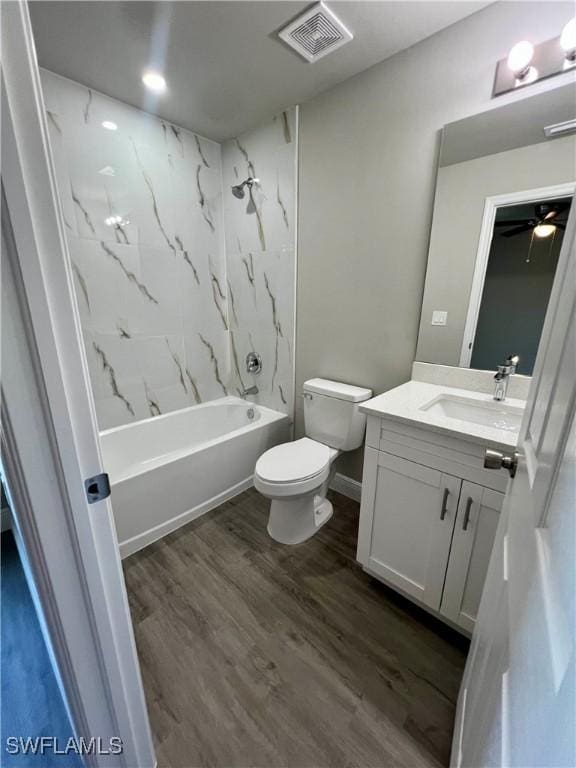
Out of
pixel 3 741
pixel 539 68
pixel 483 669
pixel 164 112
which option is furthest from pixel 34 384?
pixel 164 112

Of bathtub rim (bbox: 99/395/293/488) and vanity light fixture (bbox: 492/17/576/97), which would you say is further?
bathtub rim (bbox: 99/395/293/488)

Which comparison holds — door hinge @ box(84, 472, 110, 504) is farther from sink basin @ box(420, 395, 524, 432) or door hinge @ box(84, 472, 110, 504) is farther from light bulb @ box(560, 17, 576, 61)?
light bulb @ box(560, 17, 576, 61)

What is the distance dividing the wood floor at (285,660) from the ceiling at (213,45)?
2.49 meters

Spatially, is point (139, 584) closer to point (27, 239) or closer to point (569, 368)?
point (27, 239)

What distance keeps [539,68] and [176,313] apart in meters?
2.32

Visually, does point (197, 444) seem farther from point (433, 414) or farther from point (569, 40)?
point (569, 40)

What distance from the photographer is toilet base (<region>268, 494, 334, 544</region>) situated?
178 centimetres

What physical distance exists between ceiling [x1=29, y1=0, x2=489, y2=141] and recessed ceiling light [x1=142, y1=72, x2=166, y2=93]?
35 millimetres

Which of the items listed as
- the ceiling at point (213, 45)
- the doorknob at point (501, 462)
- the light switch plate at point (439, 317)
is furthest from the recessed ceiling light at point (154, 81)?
the doorknob at point (501, 462)

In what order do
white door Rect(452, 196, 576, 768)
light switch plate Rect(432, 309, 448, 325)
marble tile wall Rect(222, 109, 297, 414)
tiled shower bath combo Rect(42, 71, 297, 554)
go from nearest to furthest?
white door Rect(452, 196, 576, 768), light switch plate Rect(432, 309, 448, 325), tiled shower bath combo Rect(42, 71, 297, 554), marble tile wall Rect(222, 109, 297, 414)

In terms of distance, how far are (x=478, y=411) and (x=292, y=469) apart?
37.2 inches

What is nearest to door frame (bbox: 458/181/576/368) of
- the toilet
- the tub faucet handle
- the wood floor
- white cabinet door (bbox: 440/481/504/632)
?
the toilet

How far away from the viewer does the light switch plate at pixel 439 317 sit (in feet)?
5.25

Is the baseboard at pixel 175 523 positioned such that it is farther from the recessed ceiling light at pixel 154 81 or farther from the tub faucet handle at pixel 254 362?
the recessed ceiling light at pixel 154 81
